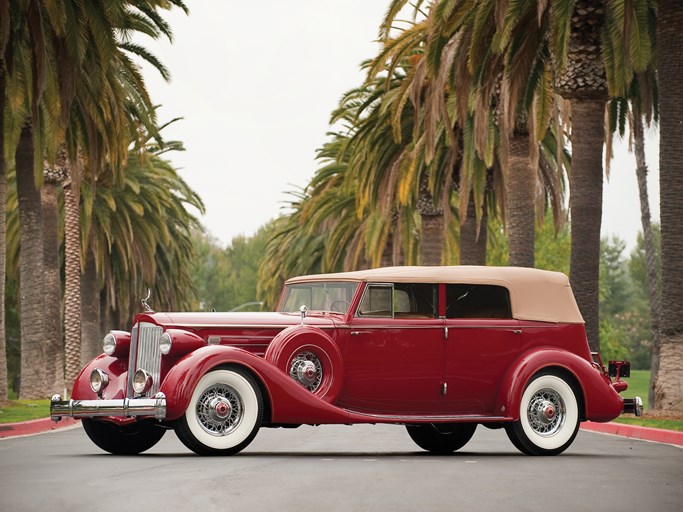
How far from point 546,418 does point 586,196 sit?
10.8 meters

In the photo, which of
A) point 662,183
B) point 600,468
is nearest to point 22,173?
point 662,183

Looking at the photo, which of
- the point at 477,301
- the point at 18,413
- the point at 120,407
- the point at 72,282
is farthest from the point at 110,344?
the point at 72,282

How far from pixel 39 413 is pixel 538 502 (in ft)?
48.5

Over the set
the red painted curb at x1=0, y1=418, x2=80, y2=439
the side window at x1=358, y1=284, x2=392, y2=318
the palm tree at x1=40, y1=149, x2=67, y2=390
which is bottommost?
the red painted curb at x1=0, y1=418, x2=80, y2=439

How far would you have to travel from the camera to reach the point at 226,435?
1193 cm

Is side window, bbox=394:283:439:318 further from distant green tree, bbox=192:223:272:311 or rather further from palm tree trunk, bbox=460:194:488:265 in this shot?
distant green tree, bbox=192:223:272:311

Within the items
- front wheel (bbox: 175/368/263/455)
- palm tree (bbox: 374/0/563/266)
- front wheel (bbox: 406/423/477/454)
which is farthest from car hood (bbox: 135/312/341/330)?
palm tree (bbox: 374/0/563/266)

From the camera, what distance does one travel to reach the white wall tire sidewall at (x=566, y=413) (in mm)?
13133

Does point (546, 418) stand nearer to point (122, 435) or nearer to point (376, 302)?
point (376, 302)

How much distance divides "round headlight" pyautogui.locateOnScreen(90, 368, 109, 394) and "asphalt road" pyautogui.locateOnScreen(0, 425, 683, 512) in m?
0.69

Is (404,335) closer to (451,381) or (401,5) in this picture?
(451,381)

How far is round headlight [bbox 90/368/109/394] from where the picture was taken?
12562 millimetres

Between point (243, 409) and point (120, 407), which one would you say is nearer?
point (120, 407)

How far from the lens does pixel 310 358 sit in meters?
12.5
